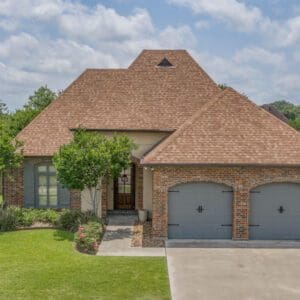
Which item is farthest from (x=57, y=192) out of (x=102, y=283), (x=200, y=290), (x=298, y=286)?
(x=298, y=286)

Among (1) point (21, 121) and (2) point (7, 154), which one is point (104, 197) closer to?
(2) point (7, 154)

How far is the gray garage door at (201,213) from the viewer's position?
1605 centimetres

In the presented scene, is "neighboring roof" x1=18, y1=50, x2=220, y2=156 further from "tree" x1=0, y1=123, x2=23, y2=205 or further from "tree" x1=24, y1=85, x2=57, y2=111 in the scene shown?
"tree" x1=24, y1=85, x2=57, y2=111

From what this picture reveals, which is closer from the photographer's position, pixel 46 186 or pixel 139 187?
pixel 46 186

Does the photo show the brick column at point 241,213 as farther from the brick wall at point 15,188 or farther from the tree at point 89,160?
the brick wall at point 15,188

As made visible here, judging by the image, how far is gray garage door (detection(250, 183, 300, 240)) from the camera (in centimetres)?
1606

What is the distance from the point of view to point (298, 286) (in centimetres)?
1145

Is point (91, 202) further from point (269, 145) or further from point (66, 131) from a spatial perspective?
point (269, 145)

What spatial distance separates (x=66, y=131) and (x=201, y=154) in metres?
7.59

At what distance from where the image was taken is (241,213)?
15930 mm

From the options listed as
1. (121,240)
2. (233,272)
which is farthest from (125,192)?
(233,272)

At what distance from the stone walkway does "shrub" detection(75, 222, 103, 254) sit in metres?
0.26

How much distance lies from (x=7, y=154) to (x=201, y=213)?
8228 millimetres

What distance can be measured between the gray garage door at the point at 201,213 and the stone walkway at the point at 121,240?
64.7 inches
